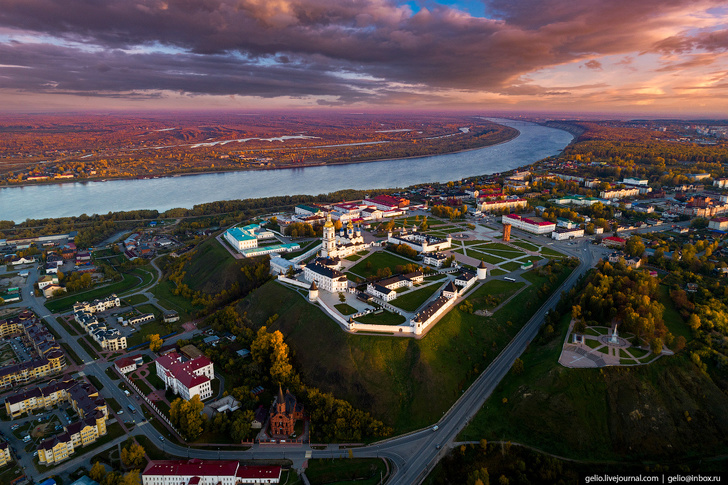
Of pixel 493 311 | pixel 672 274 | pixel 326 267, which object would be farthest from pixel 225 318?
pixel 672 274

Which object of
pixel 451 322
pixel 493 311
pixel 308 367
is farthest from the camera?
pixel 493 311

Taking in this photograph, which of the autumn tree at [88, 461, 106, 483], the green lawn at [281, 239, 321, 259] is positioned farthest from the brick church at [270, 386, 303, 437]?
the green lawn at [281, 239, 321, 259]

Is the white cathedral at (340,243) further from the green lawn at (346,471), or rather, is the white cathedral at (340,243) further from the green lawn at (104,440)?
the green lawn at (104,440)

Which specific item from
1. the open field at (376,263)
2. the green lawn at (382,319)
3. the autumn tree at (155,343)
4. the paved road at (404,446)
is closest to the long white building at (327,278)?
the open field at (376,263)

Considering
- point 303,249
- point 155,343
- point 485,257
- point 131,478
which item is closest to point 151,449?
point 131,478

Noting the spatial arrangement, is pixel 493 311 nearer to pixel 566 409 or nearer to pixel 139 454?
pixel 566 409

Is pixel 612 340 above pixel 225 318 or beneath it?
above

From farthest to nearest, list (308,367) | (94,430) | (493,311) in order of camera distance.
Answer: (493,311)
(308,367)
(94,430)

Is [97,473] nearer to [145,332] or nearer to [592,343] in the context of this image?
[145,332]
